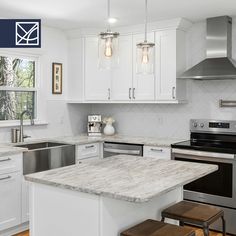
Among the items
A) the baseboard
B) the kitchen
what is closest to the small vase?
the kitchen

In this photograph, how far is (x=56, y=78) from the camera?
5.14m

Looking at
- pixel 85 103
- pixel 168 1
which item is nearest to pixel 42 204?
pixel 168 1

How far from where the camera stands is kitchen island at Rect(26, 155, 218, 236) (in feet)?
7.05

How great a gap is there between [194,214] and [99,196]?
2.70 feet

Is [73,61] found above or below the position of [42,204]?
above

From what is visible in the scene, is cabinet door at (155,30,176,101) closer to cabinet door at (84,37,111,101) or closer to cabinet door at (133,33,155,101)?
cabinet door at (133,33,155,101)

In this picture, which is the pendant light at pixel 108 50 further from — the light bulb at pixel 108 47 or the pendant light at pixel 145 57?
the pendant light at pixel 145 57

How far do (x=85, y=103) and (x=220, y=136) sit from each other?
2156 millimetres

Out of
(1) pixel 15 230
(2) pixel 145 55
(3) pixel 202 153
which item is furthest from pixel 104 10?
(1) pixel 15 230

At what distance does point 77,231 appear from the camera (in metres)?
2.29

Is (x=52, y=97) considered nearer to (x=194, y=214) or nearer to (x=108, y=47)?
(x=108, y=47)

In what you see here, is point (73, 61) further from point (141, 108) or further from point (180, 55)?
point (180, 55)

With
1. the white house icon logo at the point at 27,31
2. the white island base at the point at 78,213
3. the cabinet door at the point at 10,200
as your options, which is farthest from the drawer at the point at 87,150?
the white island base at the point at 78,213

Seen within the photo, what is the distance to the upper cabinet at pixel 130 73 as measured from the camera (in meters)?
4.52
